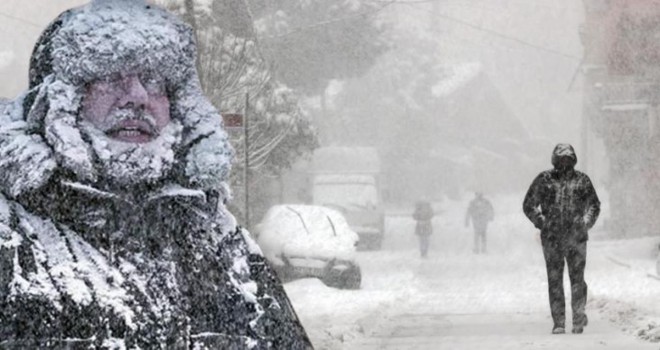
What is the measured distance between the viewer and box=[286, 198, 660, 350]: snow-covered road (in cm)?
1174

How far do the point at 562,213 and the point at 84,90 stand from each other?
9118 mm

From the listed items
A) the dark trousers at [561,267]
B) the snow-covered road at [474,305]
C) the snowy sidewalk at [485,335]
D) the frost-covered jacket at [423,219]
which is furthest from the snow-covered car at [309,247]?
the frost-covered jacket at [423,219]

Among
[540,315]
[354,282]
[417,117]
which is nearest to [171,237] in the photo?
[540,315]

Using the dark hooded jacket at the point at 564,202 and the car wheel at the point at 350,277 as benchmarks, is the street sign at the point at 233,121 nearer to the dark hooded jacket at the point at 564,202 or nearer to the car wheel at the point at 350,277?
the dark hooded jacket at the point at 564,202

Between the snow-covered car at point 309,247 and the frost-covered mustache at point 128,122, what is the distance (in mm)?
15792

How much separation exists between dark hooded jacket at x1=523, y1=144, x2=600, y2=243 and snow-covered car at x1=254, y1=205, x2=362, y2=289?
24.0 ft

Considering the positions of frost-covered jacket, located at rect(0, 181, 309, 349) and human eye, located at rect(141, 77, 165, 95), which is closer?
frost-covered jacket, located at rect(0, 181, 309, 349)

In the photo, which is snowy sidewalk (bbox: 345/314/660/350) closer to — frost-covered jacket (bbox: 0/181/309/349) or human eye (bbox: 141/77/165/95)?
frost-covered jacket (bbox: 0/181/309/349)

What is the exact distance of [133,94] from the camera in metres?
2.68

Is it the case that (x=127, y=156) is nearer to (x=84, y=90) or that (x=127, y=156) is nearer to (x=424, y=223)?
(x=84, y=90)

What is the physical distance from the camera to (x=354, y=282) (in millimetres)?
18969

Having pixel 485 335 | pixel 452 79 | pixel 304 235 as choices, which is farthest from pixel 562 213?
pixel 452 79

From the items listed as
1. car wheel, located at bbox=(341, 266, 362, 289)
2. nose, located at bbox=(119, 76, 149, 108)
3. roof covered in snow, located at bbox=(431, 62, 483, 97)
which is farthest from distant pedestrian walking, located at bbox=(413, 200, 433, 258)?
roof covered in snow, located at bbox=(431, 62, 483, 97)

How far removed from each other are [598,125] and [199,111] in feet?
123
